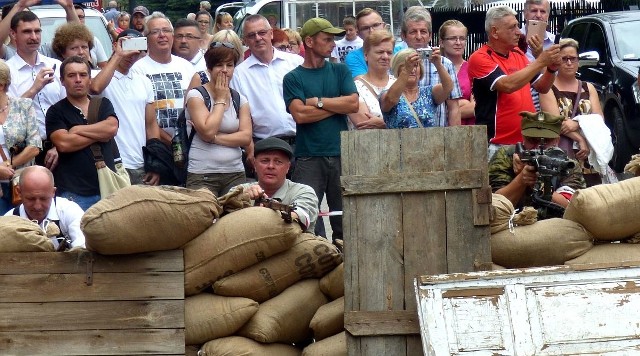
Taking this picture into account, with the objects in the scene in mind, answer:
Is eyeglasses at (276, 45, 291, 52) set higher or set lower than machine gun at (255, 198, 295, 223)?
higher

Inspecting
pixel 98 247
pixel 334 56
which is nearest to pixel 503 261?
pixel 98 247

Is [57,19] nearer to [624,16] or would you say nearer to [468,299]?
[624,16]

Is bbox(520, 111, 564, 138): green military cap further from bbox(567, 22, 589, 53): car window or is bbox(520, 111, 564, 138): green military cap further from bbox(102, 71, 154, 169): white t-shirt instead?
bbox(567, 22, 589, 53): car window

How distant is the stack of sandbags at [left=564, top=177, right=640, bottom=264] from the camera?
6.17 meters

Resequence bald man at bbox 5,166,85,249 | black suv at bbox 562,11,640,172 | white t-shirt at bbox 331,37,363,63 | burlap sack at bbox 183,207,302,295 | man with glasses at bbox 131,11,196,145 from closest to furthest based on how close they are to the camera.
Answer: burlap sack at bbox 183,207,302,295
bald man at bbox 5,166,85,249
man with glasses at bbox 131,11,196,145
white t-shirt at bbox 331,37,363,63
black suv at bbox 562,11,640,172

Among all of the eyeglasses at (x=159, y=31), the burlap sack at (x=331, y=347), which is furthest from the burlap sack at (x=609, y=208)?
the eyeglasses at (x=159, y=31)

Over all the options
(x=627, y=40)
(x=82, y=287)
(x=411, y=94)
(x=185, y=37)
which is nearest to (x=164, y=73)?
(x=185, y=37)

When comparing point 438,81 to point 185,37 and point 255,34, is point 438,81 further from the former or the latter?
point 185,37

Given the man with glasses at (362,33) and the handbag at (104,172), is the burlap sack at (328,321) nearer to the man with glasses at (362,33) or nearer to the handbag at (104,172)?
the handbag at (104,172)

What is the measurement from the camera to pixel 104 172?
7.84 metres

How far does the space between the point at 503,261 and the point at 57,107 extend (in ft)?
10.6

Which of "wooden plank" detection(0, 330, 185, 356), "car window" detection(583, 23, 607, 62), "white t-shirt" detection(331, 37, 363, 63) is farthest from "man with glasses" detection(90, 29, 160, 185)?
"car window" detection(583, 23, 607, 62)

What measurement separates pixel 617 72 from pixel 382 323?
8.43m

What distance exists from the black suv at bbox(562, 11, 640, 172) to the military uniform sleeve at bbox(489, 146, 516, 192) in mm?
5162
